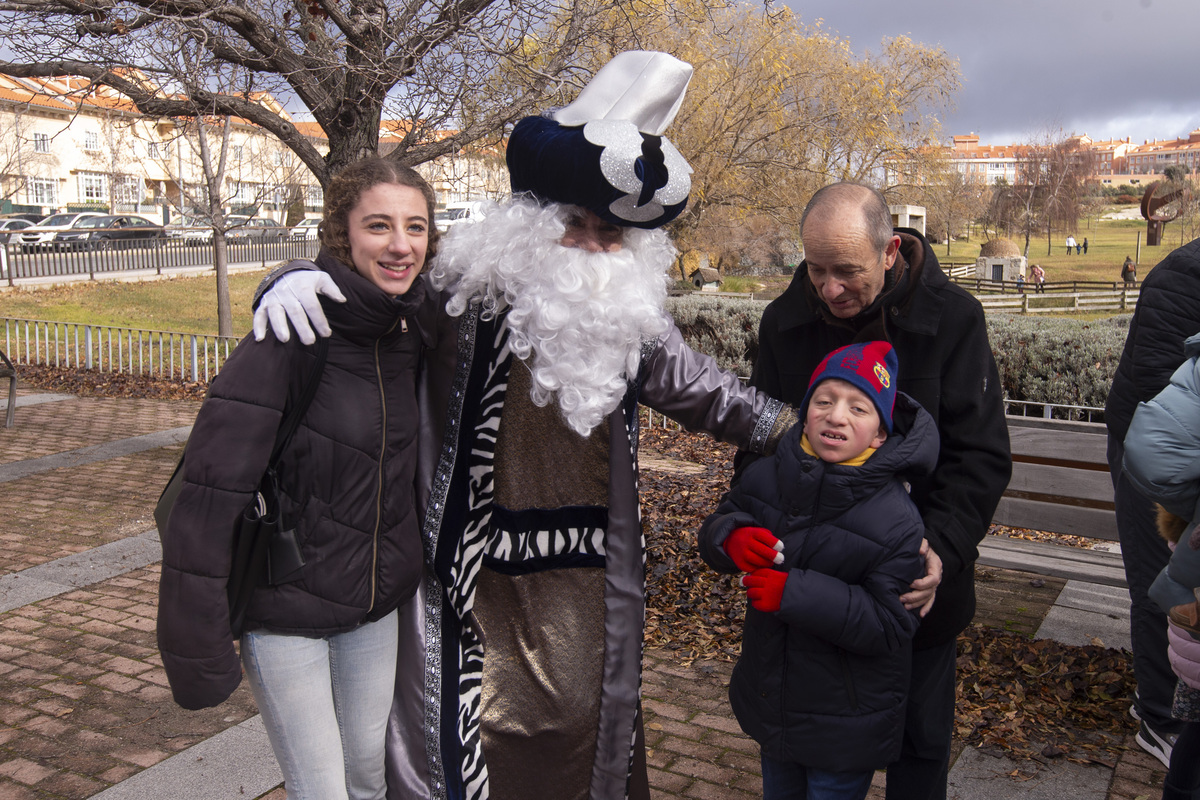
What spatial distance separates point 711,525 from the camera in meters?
2.26

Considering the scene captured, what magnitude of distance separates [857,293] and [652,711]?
2.14 metres

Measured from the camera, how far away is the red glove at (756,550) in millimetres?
2105

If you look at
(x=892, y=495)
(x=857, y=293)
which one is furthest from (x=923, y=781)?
(x=857, y=293)

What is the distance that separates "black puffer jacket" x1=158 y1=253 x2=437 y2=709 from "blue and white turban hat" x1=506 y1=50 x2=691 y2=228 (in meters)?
0.43

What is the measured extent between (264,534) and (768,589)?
3.65 feet

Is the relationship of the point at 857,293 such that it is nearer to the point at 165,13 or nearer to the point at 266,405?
the point at 266,405

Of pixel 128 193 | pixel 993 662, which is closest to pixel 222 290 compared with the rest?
pixel 993 662

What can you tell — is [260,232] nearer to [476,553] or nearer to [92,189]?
[92,189]

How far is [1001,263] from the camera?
39.1 metres

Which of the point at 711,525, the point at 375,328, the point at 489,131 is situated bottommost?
the point at 711,525

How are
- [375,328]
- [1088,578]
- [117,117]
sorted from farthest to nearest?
[117,117], [1088,578], [375,328]

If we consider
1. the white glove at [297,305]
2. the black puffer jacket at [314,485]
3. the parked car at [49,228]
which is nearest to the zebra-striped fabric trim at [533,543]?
the black puffer jacket at [314,485]

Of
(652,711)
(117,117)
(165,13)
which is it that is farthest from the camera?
(117,117)

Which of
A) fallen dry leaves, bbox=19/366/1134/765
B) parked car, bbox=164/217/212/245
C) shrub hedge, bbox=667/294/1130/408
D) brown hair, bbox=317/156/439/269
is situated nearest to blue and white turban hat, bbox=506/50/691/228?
brown hair, bbox=317/156/439/269
